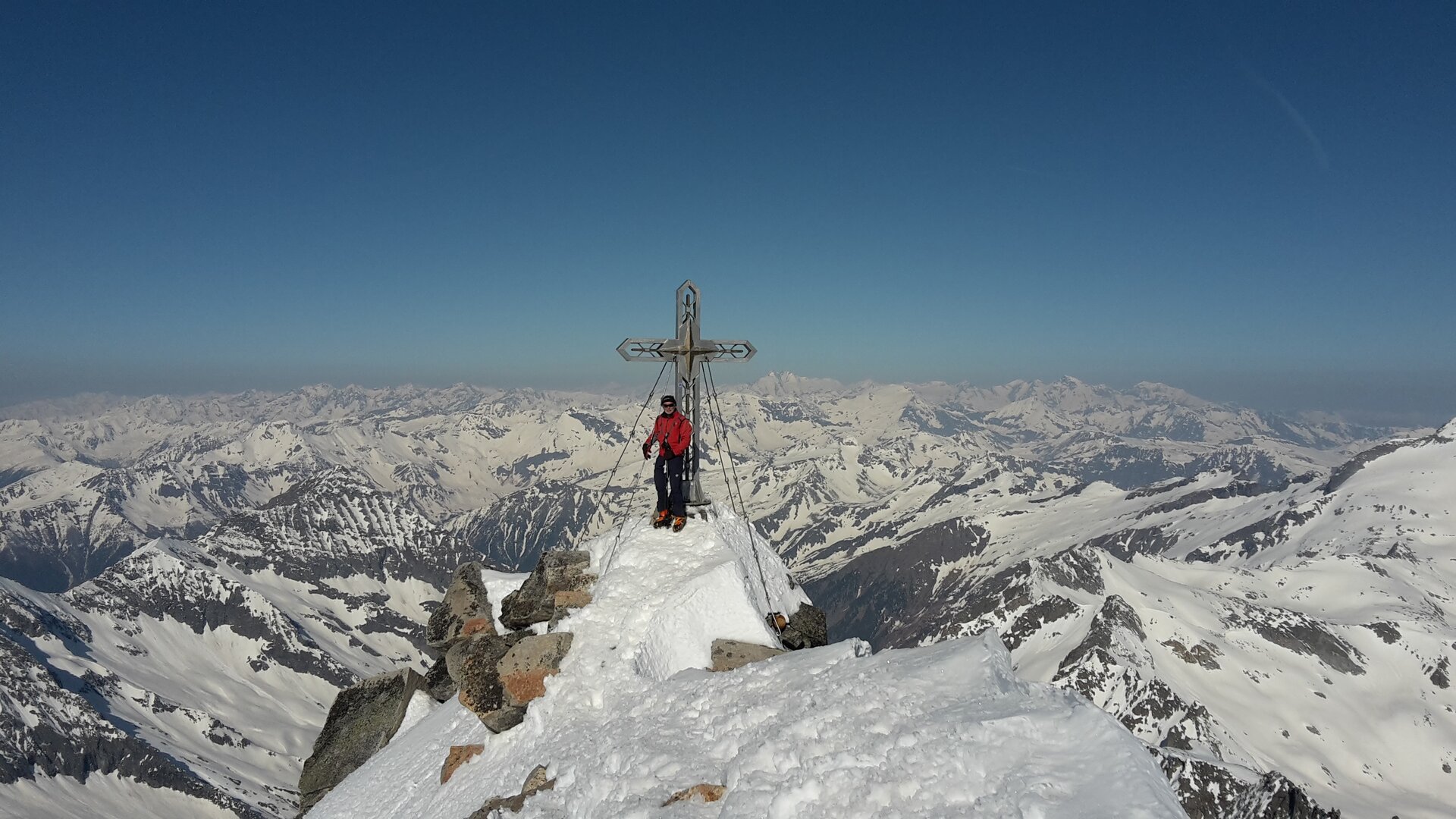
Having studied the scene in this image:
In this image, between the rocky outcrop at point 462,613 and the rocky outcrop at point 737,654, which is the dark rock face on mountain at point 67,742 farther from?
the rocky outcrop at point 737,654

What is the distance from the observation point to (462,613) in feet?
72.3

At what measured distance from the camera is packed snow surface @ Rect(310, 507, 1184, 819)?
25.4 ft

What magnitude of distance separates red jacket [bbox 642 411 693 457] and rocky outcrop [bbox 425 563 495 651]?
304 inches

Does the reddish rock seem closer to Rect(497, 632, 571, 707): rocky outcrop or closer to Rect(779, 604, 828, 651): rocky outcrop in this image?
Rect(497, 632, 571, 707): rocky outcrop

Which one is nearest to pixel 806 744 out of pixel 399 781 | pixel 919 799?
pixel 919 799

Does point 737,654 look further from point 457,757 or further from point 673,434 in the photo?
point 457,757

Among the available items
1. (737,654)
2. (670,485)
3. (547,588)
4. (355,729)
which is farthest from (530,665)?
(355,729)

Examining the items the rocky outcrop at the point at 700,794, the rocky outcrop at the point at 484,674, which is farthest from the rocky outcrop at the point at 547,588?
the rocky outcrop at the point at 700,794

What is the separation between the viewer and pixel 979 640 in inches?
442

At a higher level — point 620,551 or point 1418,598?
point 620,551

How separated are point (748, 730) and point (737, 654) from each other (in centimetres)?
428

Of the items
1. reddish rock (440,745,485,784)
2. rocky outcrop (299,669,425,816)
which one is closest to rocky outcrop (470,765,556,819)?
reddish rock (440,745,485,784)

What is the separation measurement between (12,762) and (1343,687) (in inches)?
12585

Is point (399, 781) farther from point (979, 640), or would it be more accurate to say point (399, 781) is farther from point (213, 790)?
point (213, 790)
